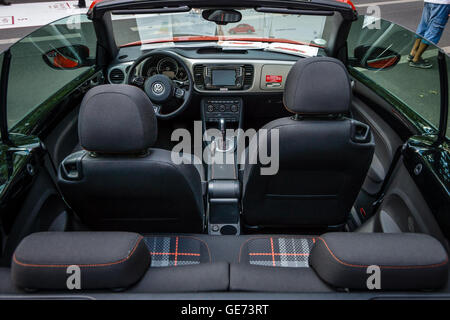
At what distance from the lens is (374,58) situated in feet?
9.14

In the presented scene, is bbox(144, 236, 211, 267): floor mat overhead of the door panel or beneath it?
beneath

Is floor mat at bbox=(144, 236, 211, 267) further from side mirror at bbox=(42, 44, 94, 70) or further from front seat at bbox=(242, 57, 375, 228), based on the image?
side mirror at bbox=(42, 44, 94, 70)

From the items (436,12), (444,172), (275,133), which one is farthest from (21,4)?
(444,172)

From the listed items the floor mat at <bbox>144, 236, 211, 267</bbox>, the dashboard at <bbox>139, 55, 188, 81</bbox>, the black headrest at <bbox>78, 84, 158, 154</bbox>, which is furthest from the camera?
the dashboard at <bbox>139, 55, 188, 81</bbox>

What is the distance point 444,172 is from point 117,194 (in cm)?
152

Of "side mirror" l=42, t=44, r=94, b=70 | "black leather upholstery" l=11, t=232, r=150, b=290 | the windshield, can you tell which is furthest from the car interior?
the windshield

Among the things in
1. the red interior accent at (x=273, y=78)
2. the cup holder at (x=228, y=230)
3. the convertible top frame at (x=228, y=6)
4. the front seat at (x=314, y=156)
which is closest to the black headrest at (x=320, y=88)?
the front seat at (x=314, y=156)

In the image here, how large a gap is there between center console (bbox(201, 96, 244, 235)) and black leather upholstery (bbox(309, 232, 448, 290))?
4.31ft

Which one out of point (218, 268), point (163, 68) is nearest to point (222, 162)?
point (163, 68)

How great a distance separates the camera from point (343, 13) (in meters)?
2.23

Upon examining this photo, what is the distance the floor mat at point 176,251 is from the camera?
6.27 feet

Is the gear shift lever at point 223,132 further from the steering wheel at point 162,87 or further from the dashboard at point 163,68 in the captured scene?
the dashboard at point 163,68

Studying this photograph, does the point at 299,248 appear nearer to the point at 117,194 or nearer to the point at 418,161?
the point at 418,161

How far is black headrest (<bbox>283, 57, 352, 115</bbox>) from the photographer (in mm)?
1781
